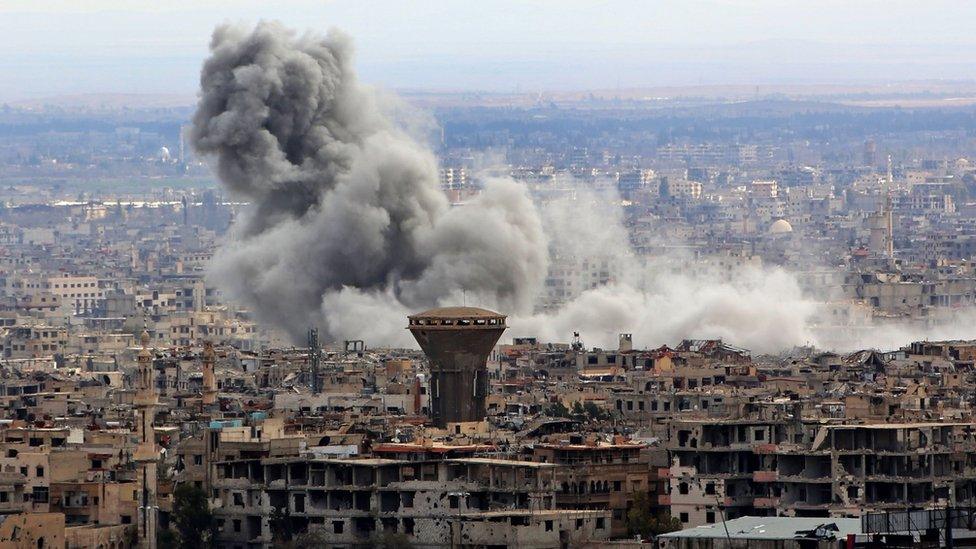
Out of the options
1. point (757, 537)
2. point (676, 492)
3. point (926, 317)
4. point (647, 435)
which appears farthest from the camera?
point (926, 317)

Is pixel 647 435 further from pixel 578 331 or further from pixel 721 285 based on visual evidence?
pixel 721 285

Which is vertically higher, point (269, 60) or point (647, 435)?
point (269, 60)

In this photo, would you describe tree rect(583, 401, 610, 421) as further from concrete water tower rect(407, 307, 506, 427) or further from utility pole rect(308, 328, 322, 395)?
utility pole rect(308, 328, 322, 395)

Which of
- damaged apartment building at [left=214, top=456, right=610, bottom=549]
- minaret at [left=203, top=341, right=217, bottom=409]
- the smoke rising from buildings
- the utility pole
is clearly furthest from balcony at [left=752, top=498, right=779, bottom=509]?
the smoke rising from buildings

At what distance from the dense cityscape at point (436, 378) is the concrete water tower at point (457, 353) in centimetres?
7

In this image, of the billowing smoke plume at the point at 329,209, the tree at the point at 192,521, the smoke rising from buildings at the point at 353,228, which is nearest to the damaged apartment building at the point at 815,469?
the tree at the point at 192,521

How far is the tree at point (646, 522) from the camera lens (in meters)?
44.2

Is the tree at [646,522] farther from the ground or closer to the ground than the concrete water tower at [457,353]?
closer to the ground

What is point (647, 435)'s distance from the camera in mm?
54031

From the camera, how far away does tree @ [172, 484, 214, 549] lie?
153 ft

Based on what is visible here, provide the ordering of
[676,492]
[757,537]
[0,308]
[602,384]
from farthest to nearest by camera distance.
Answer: [0,308] < [602,384] < [676,492] < [757,537]

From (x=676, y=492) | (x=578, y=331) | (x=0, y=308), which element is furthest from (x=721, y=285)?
(x=676, y=492)

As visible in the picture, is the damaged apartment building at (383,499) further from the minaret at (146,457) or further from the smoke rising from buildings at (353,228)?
the smoke rising from buildings at (353,228)

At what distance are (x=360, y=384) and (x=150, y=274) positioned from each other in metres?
93.9
